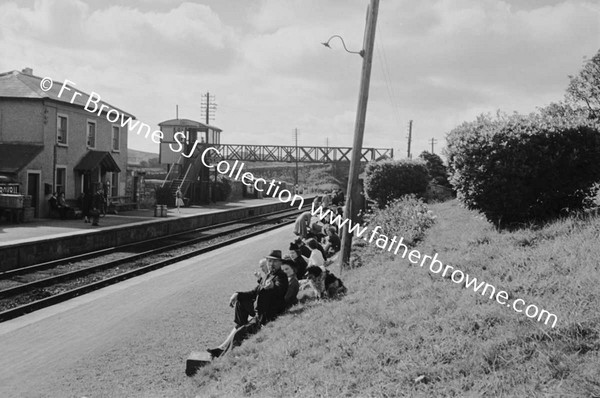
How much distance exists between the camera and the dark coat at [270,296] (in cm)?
803

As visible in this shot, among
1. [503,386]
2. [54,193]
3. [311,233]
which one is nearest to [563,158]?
[503,386]

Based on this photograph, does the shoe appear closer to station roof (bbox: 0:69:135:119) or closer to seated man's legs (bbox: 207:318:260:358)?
seated man's legs (bbox: 207:318:260:358)

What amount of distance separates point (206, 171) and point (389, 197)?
25.1 metres

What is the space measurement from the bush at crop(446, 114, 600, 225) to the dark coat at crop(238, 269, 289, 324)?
12.8 ft

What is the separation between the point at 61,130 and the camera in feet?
89.4

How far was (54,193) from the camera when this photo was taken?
84.6 ft

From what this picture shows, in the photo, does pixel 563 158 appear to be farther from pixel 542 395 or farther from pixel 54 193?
pixel 54 193

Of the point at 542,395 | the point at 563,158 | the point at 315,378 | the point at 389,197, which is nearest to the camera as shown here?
the point at 542,395

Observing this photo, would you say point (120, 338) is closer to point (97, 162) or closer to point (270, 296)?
point (270, 296)

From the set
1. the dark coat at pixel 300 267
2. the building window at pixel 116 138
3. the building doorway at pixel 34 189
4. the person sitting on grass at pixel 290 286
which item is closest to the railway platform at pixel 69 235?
the building doorway at pixel 34 189

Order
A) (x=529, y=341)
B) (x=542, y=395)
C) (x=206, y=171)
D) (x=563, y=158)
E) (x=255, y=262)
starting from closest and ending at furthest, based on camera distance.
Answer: (x=542, y=395) → (x=529, y=341) → (x=563, y=158) → (x=255, y=262) → (x=206, y=171)

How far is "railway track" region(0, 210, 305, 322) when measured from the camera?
1168cm

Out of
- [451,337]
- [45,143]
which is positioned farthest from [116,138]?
[451,337]

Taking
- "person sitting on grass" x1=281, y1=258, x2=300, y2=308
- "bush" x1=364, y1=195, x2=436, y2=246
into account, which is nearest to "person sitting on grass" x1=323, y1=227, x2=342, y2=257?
"bush" x1=364, y1=195, x2=436, y2=246
